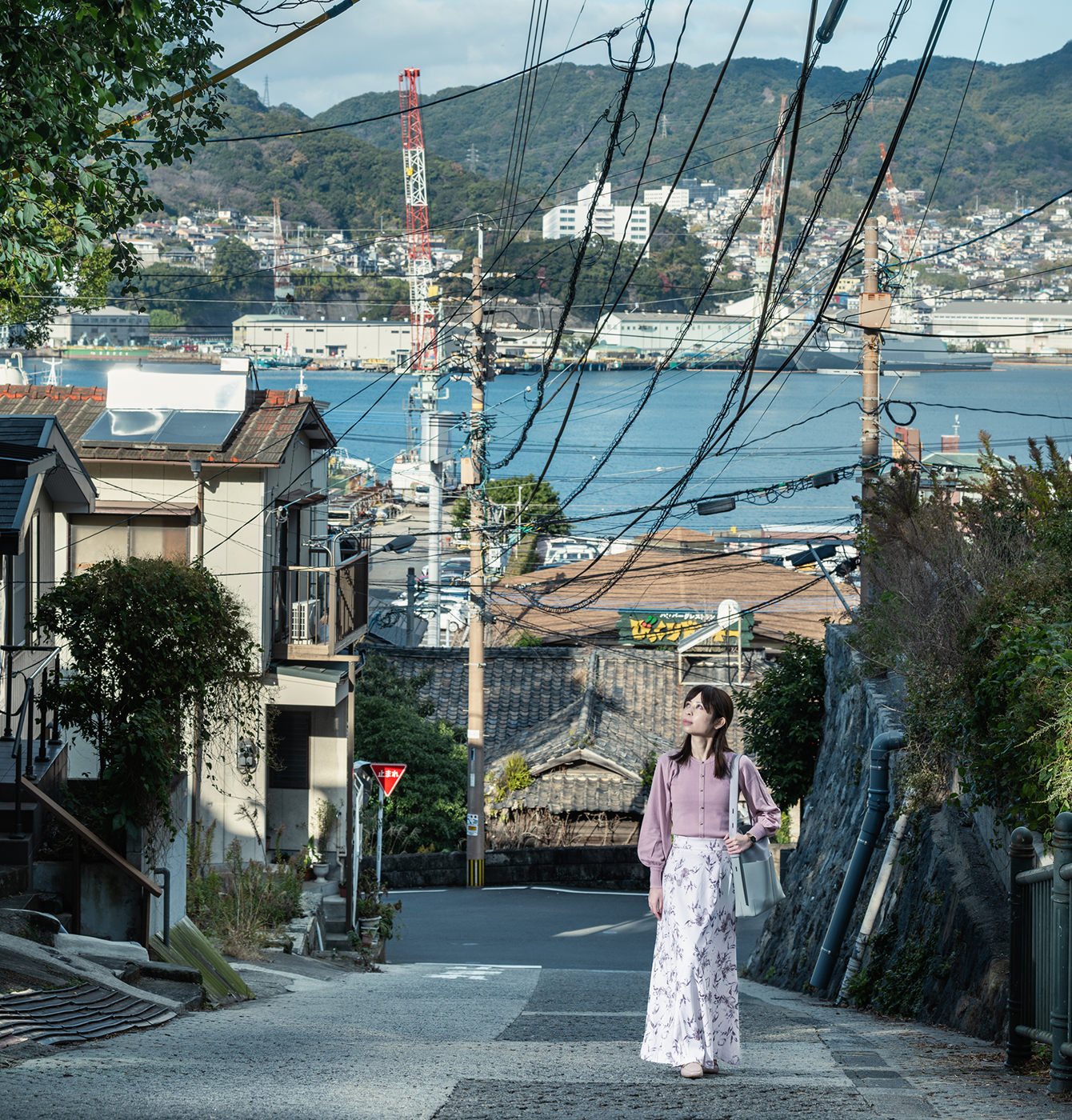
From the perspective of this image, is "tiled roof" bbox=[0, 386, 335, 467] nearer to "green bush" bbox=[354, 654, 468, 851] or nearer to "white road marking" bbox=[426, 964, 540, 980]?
"white road marking" bbox=[426, 964, 540, 980]

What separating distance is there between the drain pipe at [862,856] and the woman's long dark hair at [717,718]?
649cm

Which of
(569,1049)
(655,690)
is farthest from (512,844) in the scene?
(569,1049)

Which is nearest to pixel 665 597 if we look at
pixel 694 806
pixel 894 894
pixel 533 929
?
pixel 533 929

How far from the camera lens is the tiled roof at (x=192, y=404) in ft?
52.2

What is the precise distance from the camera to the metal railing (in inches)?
199

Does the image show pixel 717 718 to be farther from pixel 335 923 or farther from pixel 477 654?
pixel 477 654

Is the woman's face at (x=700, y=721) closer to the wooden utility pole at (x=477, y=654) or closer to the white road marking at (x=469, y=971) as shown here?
the white road marking at (x=469, y=971)

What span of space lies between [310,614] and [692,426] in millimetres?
110410

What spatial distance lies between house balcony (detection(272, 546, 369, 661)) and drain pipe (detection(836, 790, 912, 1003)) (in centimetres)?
922

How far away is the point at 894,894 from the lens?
10.6 metres

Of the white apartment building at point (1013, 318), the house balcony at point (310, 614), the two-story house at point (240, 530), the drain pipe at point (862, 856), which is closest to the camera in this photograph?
the drain pipe at point (862, 856)

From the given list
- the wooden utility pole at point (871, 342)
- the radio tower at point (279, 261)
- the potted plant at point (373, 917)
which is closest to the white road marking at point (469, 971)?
the potted plant at point (373, 917)

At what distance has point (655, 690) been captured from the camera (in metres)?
31.9

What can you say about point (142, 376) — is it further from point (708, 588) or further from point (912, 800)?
point (708, 588)
